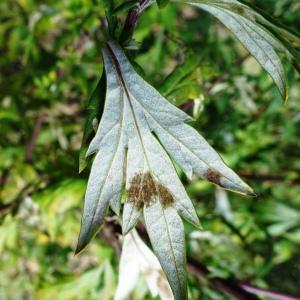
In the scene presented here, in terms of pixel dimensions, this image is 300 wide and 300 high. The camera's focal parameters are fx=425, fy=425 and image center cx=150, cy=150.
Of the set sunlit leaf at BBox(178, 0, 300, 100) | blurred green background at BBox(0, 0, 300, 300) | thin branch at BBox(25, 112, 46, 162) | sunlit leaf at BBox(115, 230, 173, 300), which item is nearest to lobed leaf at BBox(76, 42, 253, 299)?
sunlit leaf at BBox(178, 0, 300, 100)

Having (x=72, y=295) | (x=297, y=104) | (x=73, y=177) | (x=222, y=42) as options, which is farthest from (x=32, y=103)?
(x=297, y=104)

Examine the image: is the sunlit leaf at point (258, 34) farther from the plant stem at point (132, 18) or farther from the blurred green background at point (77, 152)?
the blurred green background at point (77, 152)

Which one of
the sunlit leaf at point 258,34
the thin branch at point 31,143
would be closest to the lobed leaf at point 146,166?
the sunlit leaf at point 258,34

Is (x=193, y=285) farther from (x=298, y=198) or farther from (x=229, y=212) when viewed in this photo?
(x=298, y=198)

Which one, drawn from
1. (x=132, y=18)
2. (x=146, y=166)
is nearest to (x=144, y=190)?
(x=146, y=166)

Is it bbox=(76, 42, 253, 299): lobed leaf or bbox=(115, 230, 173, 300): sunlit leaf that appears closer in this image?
bbox=(76, 42, 253, 299): lobed leaf

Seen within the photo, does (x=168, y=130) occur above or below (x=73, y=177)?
above

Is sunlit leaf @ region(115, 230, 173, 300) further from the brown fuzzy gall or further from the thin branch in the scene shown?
the thin branch

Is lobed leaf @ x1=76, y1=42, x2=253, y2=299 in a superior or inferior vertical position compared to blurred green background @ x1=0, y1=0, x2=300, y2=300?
superior

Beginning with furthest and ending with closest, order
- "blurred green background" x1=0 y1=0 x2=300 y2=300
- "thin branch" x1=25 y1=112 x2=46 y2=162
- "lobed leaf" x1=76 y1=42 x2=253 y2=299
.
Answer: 1. "thin branch" x1=25 y1=112 x2=46 y2=162
2. "blurred green background" x1=0 y1=0 x2=300 y2=300
3. "lobed leaf" x1=76 y1=42 x2=253 y2=299
